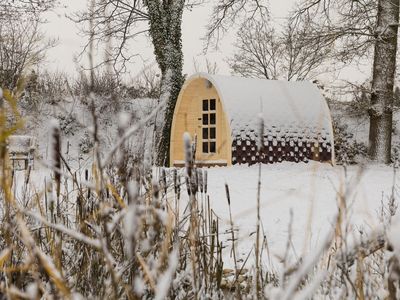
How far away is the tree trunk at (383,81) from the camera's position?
1205 centimetres

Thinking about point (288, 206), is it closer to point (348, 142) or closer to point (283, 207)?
point (283, 207)

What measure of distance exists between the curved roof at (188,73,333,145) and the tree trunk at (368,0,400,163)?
5.34 feet

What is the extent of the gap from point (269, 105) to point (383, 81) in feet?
10.1

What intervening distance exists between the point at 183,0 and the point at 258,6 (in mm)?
2163

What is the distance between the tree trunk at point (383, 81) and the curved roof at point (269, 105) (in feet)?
5.34

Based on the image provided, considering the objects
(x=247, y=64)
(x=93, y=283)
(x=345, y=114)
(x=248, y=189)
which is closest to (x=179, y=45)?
(x=345, y=114)

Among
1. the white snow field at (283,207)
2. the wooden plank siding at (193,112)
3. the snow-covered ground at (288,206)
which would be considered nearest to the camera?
the white snow field at (283,207)

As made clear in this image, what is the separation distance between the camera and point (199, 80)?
1248 centimetres

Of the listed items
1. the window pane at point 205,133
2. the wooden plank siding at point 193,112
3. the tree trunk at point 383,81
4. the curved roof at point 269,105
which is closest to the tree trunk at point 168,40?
the wooden plank siding at point 193,112

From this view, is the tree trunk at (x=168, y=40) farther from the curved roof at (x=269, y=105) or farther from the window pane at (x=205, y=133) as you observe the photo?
the curved roof at (x=269, y=105)

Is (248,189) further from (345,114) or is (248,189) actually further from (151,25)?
(345,114)

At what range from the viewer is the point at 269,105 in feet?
37.0

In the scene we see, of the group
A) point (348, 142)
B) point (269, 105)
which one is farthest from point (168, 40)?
point (348, 142)

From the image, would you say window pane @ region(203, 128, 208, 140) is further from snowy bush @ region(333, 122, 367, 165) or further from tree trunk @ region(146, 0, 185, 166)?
snowy bush @ region(333, 122, 367, 165)
